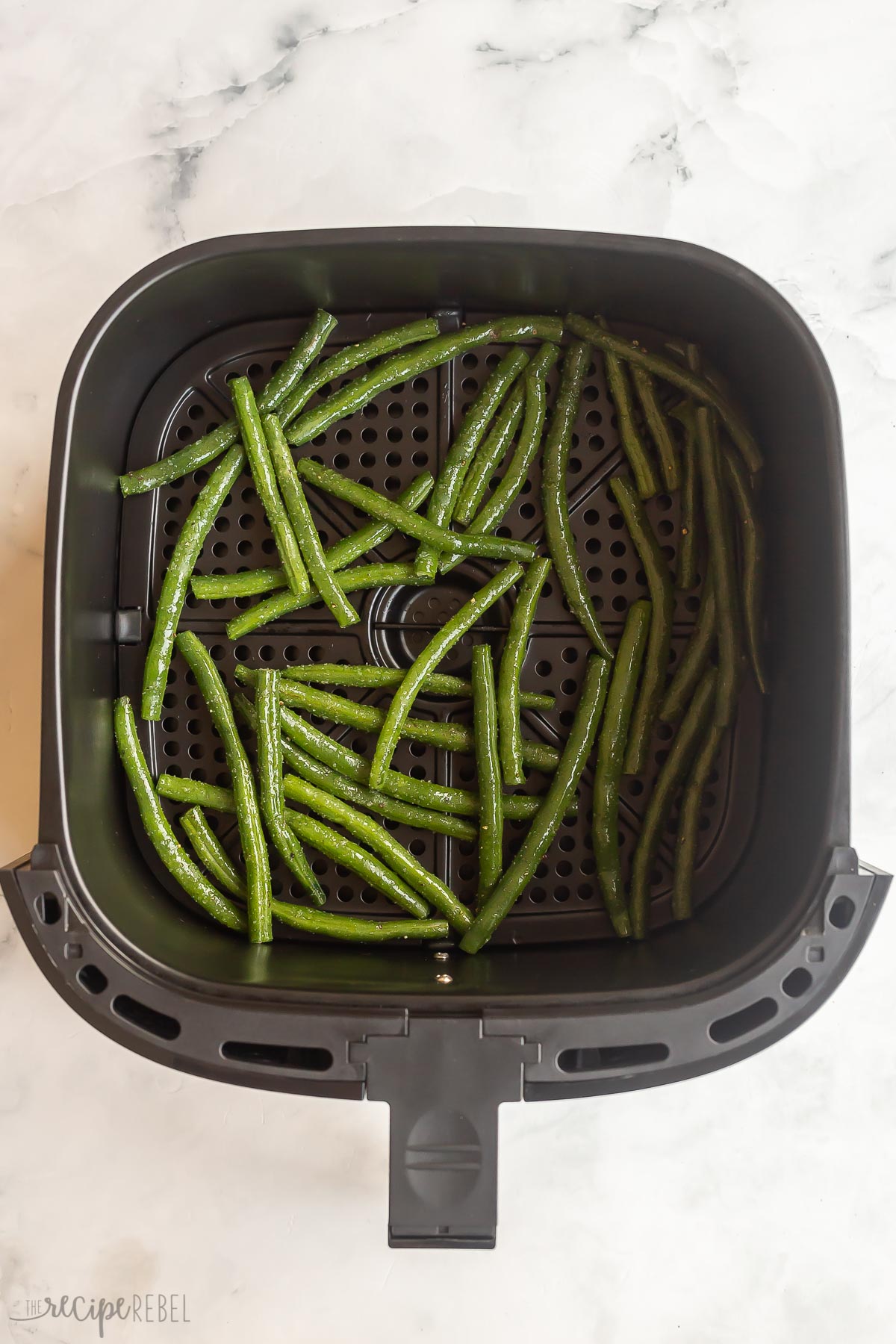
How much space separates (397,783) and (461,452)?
15.9 inches

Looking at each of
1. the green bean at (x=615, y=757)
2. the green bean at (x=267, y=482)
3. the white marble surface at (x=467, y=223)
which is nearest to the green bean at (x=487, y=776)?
the green bean at (x=615, y=757)

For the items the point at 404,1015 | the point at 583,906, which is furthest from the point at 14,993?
the point at 583,906

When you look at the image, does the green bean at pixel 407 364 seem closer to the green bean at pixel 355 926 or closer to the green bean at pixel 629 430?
the green bean at pixel 629 430

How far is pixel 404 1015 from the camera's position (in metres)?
0.84

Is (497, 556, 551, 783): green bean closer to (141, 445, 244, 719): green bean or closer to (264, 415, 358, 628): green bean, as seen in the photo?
(264, 415, 358, 628): green bean

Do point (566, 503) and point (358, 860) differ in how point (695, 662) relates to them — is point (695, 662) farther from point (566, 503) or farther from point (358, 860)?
point (358, 860)

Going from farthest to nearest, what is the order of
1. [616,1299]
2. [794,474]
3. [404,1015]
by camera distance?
[616,1299] → [794,474] → [404,1015]

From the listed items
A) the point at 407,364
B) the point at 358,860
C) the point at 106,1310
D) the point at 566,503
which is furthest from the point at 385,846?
the point at 106,1310

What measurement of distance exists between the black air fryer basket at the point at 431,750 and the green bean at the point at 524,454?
0.13 ft

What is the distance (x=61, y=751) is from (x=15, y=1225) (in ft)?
2.33

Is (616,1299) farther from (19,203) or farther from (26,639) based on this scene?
(19,203)

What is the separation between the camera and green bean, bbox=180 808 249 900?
108 cm

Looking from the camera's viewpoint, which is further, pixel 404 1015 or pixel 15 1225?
pixel 15 1225

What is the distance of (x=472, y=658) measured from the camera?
44.1 inches
